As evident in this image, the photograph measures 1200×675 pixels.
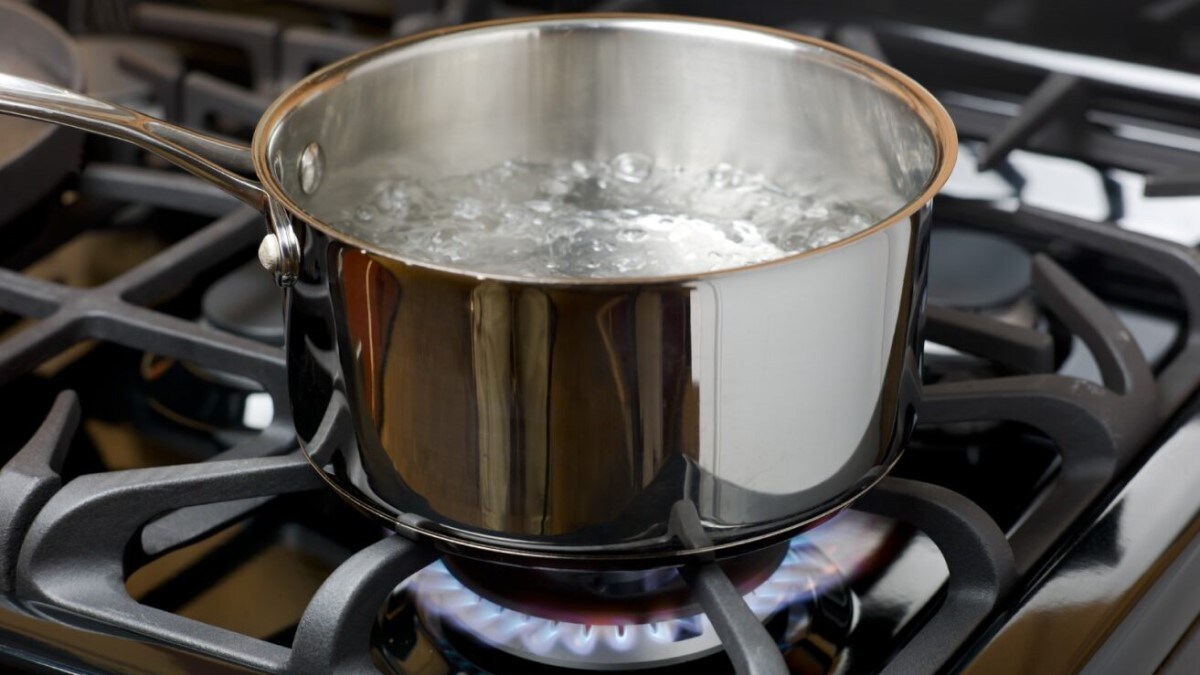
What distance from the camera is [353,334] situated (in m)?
0.37

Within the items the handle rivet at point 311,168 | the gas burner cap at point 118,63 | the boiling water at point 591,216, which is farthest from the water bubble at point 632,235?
the gas burner cap at point 118,63

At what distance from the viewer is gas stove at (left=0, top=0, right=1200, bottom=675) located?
40cm

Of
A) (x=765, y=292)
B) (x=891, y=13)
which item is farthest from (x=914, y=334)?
(x=891, y=13)

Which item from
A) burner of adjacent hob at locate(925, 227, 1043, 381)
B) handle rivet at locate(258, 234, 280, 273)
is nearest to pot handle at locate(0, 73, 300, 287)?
handle rivet at locate(258, 234, 280, 273)

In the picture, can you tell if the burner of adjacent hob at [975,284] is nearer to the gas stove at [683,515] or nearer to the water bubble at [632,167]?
the gas stove at [683,515]

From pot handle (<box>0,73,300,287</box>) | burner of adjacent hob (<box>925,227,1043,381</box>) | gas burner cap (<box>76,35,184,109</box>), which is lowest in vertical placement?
burner of adjacent hob (<box>925,227,1043,381</box>)

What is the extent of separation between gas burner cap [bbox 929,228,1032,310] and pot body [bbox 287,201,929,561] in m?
0.19

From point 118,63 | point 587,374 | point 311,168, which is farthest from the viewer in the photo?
point 118,63

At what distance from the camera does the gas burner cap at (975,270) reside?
1.88 feet

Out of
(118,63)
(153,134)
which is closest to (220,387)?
(153,134)

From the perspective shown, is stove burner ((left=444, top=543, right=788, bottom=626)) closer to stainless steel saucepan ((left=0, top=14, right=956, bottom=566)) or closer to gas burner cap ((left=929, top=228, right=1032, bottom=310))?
stainless steel saucepan ((left=0, top=14, right=956, bottom=566))

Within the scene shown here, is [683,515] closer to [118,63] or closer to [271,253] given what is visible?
[271,253]

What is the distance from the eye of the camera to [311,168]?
47 centimetres

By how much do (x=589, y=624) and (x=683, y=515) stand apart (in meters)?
0.07
